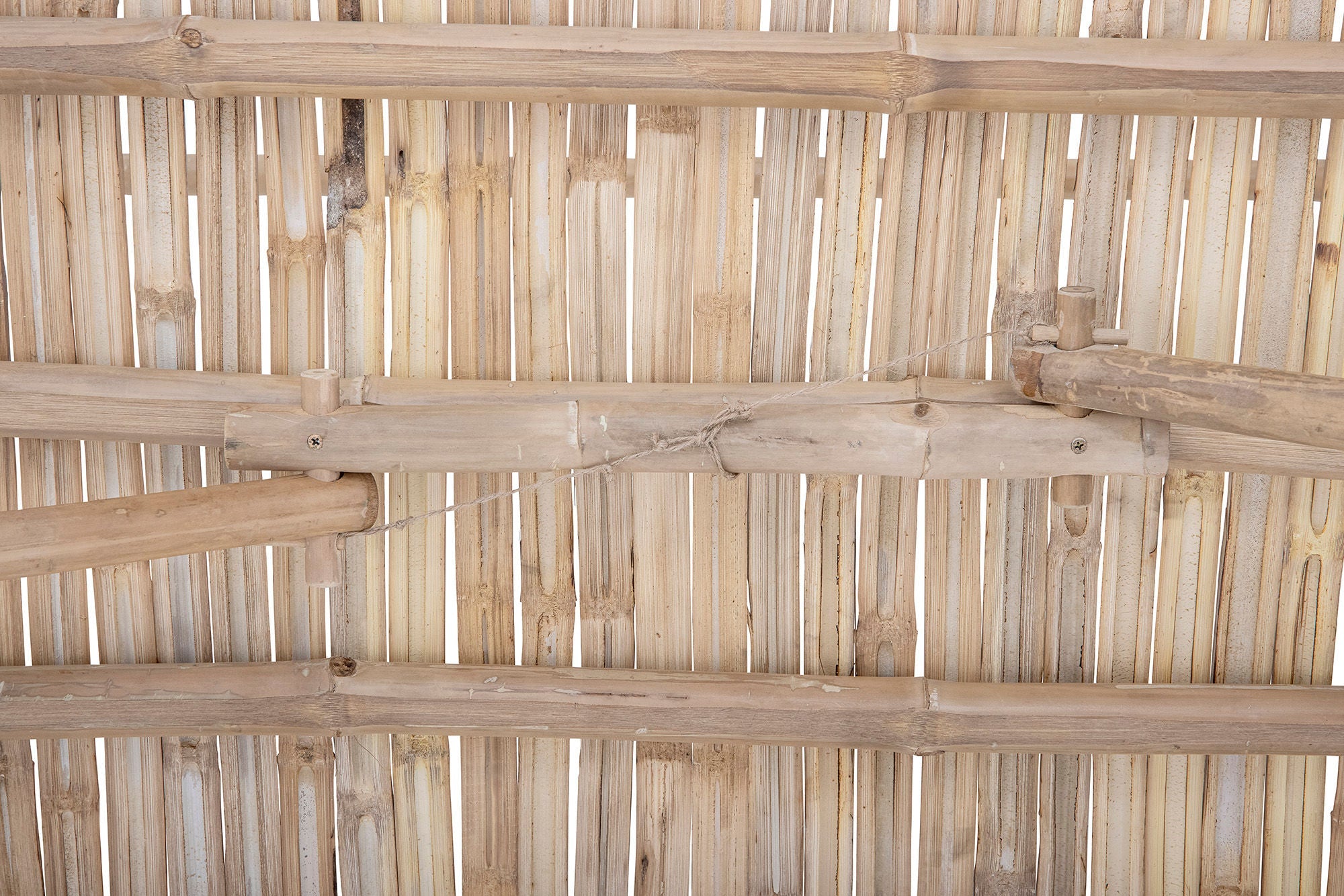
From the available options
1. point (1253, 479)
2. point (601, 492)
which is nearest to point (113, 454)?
point (601, 492)

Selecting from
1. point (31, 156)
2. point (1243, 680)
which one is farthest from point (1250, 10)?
point (31, 156)

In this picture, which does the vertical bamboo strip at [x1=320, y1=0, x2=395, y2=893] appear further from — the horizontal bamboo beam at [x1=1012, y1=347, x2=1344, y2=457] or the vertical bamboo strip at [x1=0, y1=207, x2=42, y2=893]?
the horizontal bamboo beam at [x1=1012, y1=347, x2=1344, y2=457]

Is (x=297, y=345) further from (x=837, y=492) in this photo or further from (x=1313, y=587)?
(x=1313, y=587)

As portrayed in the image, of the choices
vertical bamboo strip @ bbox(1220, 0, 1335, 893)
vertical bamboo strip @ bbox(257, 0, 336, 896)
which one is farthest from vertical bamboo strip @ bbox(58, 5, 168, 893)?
vertical bamboo strip @ bbox(1220, 0, 1335, 893)

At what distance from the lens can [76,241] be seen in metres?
2.08

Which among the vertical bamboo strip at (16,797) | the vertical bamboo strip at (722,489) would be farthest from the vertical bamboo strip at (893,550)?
the vertical bamboo strip at (16,797)

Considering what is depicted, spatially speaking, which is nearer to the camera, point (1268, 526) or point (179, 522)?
point (179, 522)

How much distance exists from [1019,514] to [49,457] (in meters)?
1.91

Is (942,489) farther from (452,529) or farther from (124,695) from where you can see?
(124,695)

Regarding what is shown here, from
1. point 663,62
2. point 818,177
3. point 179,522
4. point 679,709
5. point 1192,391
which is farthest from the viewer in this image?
point 679,709

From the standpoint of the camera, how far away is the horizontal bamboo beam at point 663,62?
6.03 feet

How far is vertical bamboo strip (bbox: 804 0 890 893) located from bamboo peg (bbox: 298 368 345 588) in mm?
886

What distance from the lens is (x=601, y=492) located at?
220cm

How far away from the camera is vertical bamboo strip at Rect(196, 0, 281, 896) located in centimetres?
204
